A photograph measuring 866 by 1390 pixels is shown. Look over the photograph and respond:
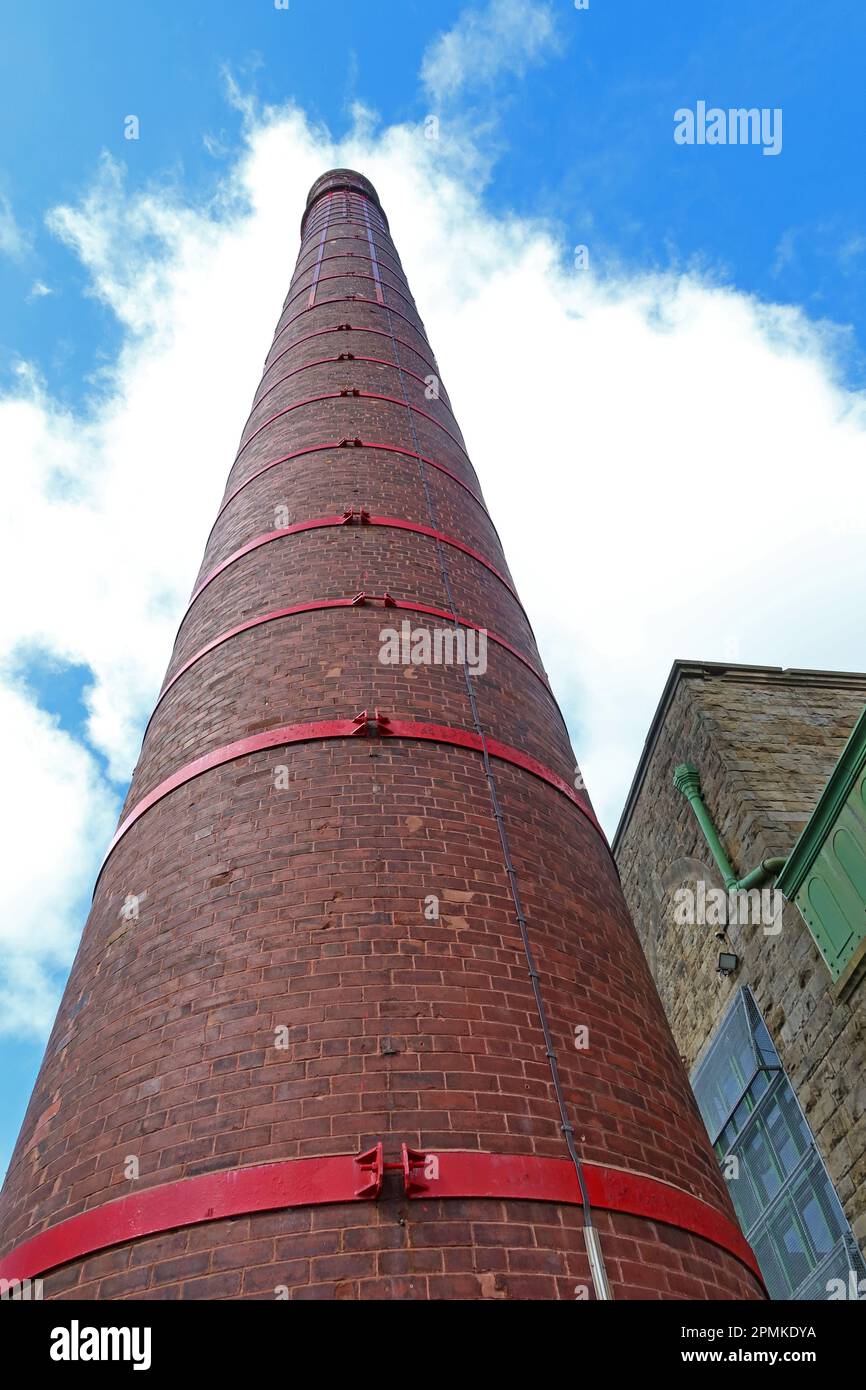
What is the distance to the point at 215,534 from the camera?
8.60 meters

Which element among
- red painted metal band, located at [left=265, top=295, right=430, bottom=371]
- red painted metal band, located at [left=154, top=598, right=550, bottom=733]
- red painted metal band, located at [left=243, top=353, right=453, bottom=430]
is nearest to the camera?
red painted metal band, located at [left=154, top=598, right=550, bottom=733]

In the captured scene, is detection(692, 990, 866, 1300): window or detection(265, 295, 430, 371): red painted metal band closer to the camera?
detection(692, 990, 866, 1300): window

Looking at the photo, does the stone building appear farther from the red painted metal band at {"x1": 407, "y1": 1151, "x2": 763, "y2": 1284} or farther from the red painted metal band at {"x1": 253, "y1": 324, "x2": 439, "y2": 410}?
the red painted metal band at {"x1": 253, "y1": 324, "x2": 439, "y2": 410}

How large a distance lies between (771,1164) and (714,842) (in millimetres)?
2951

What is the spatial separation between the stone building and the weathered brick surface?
2.57 meters

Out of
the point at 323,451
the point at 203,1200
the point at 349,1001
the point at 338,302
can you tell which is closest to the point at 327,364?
the point at 323,451

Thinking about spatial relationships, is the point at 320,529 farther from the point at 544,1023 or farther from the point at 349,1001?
the point at 544,1023

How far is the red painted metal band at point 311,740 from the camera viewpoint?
5047 mm

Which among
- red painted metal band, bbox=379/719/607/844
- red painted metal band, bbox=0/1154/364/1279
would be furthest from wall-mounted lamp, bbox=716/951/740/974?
red painted metal band, bbox=0/1154/364/1279

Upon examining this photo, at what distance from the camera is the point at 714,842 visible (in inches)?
367

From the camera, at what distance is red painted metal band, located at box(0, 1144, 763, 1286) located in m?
3.08
